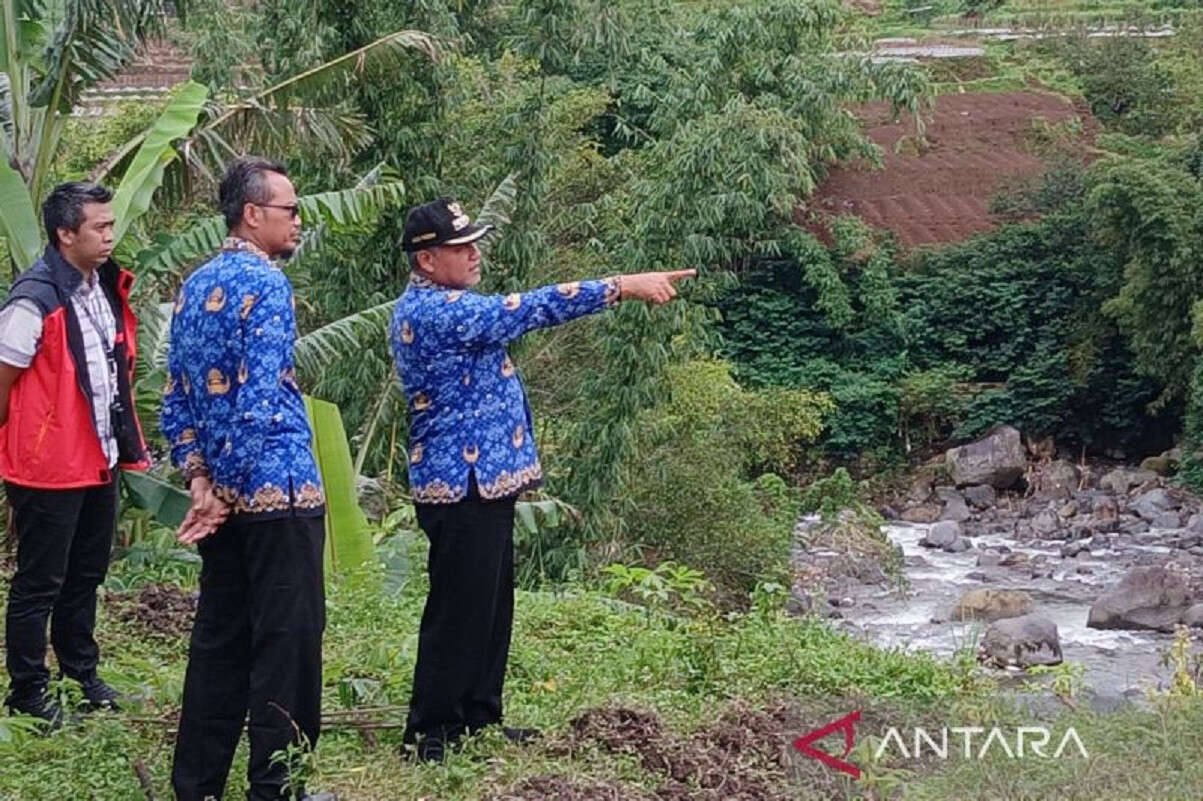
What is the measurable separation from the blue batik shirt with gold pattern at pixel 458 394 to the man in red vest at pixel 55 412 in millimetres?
929

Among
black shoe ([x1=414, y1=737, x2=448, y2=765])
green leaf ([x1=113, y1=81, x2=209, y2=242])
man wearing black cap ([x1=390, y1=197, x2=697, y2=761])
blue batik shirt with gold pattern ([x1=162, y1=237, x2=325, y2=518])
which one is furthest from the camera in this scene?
green leaf ([x1=113, y1=81, x2=209, y2=242])

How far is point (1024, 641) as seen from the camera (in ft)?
46.2

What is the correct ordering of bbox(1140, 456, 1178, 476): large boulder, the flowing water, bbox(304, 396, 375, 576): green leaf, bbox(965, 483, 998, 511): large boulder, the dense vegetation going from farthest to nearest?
1. bbox(1140, 456, 1178, 476): large boulder
2. bbox(965, 483, 998, 511): large boulder
3. the flowing water
4. bbox(304, 396, 375, 576): green leaf
5. the dense vegetation

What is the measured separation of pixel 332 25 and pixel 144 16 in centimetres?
403

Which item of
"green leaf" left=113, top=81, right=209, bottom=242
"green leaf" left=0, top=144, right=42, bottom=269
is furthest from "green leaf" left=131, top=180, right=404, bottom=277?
"green leaf" left=0, top=144, right=42, bottom=269

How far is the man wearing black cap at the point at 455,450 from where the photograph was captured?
4168 mm

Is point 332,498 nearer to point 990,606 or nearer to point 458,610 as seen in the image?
point 458,610

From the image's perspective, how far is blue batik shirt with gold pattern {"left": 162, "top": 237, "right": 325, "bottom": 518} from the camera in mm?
3717

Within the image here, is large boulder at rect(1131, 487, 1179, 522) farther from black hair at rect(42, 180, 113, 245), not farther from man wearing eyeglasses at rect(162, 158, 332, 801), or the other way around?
man wearing eyeglasses at rect(162, 158, 332, 801)

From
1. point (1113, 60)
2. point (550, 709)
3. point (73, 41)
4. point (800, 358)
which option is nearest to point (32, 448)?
point (550, 709)

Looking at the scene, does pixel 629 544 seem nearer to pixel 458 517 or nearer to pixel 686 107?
pixel 686 107

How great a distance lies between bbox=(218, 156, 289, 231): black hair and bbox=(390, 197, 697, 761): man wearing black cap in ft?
1.67

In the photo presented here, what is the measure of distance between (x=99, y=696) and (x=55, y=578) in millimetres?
398

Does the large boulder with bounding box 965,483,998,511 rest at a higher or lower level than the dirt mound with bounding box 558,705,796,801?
lower
